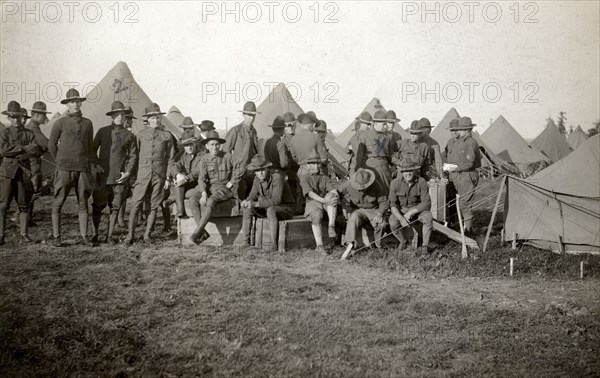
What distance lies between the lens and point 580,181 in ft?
24.7

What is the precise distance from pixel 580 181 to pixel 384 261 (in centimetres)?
331

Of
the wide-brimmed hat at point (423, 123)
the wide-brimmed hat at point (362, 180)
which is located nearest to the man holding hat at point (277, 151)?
the wide-brimmed hat at point (362, 180)

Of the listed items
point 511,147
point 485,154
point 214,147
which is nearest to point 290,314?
point 214,147

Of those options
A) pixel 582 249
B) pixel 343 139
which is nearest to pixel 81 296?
pixel 582 249

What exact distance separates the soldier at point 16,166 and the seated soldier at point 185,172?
6.75 feet

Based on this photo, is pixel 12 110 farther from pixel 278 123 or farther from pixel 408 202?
pixel 408 202

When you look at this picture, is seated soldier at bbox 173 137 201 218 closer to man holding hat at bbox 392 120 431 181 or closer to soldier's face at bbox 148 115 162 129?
soldier's face at bbox 148 115 162 129

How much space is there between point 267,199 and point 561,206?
425 centimetres

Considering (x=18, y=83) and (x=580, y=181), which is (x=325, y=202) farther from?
(x=18, y=83)

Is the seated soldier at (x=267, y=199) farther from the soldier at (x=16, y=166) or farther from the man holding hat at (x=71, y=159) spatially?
the soldier at (x=16, y=166)

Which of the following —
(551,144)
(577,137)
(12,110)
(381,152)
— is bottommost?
(381,152)

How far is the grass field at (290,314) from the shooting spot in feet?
12.0

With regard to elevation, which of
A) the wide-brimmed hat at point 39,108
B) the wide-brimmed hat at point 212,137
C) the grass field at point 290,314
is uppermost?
the wide-brimmed hat at point 39,108

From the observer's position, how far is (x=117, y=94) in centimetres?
1623
